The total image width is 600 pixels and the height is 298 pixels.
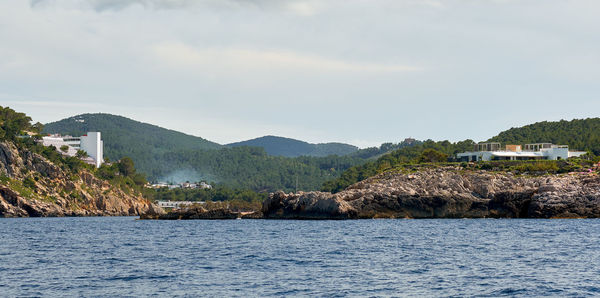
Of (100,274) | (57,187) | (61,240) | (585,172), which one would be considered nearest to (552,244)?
(100,274)

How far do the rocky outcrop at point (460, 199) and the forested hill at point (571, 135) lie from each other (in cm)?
4977

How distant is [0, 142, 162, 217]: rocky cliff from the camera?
166000 mm

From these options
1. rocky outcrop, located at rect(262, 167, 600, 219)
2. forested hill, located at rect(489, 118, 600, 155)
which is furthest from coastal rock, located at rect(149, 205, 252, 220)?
forested hill, located at rect(489, 118, 600, 155)

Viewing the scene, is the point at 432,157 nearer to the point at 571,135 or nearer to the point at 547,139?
the point at 547,139

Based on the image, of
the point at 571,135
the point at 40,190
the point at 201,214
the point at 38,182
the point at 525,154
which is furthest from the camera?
the point at 38,182

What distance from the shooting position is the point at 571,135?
592 feet

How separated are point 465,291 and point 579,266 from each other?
13603 millimetres

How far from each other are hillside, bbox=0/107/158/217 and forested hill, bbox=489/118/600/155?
105m

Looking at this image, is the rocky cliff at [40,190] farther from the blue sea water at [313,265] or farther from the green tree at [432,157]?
the blue sea water at [313,265]

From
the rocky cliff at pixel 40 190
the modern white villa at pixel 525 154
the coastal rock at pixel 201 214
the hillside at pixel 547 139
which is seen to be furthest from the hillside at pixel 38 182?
the modern white villa at pixel 525 154

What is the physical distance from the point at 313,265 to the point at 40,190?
148257mm

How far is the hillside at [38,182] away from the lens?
167125mm

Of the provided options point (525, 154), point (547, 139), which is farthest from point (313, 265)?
point (547, 139)

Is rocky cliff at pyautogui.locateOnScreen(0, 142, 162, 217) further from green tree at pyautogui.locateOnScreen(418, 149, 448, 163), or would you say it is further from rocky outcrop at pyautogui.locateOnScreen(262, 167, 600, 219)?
rocky outcrop at pyautogui.locateOnScreen(262, 167, 600, 219)
